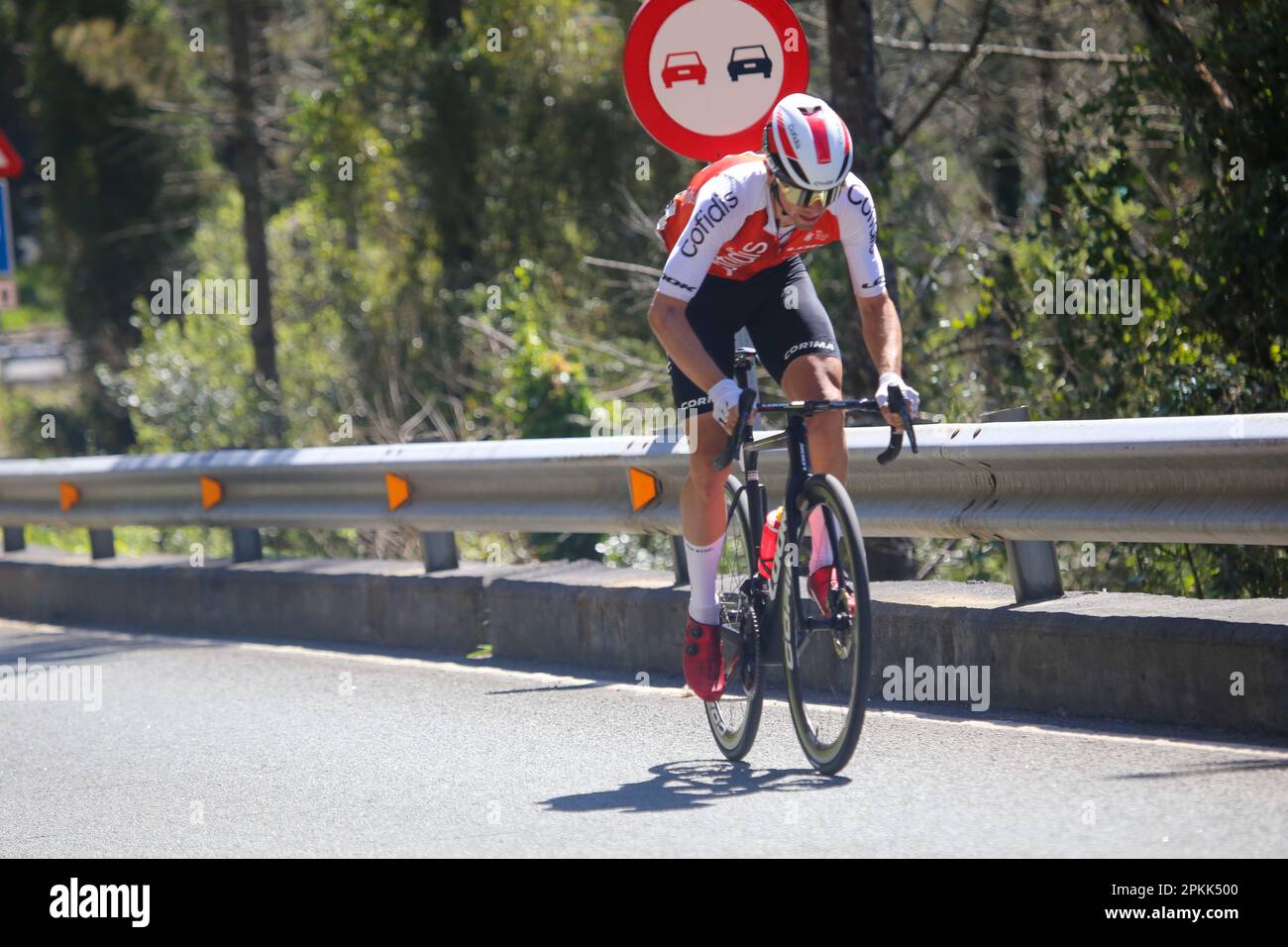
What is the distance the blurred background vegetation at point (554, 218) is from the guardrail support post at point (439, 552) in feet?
9.60

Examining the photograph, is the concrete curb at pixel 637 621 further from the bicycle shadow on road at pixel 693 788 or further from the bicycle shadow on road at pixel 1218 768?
the bicycle shadow on road at pixel 693 788

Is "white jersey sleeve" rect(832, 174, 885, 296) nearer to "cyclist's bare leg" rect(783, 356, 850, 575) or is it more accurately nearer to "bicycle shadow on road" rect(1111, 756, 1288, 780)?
"cyclist's bare leg" rect(783, 356, 850, 575)

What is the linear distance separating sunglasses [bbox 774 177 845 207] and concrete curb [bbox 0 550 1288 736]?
179 centimetres

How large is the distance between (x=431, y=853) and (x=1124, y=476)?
274 cm

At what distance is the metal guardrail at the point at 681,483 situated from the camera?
5.92 meters

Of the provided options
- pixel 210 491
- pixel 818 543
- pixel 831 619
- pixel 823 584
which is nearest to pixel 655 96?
pixel 818 543

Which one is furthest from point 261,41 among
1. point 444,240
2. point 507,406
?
point 507,406

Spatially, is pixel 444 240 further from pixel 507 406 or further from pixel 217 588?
pixel 217 588

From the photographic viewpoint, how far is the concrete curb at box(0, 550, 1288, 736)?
19.2 ft

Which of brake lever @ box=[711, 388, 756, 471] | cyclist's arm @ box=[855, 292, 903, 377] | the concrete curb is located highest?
cyclist's arm @ box=[855, 292, 903, 377]

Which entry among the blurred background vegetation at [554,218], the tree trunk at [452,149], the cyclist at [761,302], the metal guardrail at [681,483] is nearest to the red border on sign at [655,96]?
the cyclist at [761,302]

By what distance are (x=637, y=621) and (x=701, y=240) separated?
2577mm

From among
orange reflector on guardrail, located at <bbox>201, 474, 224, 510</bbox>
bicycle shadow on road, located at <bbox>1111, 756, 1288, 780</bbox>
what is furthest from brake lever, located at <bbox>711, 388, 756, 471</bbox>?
orange reflector on guardrail, located at <bbox>201, 474, 224, 510</bbox>

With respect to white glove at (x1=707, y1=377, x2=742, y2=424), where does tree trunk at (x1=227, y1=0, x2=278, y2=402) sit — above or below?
above
